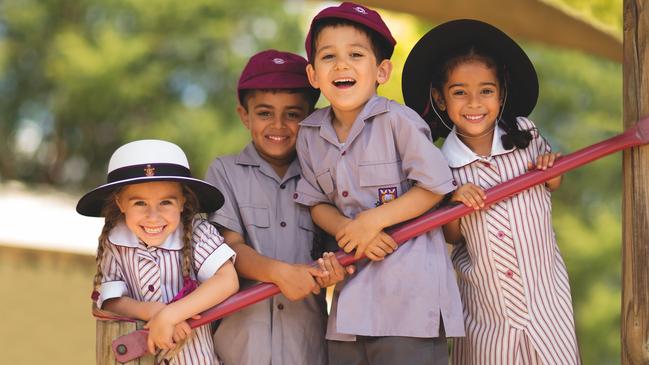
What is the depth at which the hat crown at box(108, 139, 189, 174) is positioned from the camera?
3355 mm

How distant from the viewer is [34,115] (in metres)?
18.5

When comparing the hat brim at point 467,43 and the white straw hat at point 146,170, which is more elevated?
the hat brim at point 467,43

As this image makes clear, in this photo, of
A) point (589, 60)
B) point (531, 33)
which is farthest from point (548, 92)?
point (531, 33)

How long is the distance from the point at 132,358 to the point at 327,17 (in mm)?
1282

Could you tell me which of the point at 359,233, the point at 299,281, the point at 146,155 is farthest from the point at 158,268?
the point at 359,233

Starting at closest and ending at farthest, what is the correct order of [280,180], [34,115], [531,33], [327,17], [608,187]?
1. [327,17]
2. [280,180]
3. [531,33]
4. [608,187]
5. [34,115]

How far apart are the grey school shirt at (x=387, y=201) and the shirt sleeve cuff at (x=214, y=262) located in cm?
39

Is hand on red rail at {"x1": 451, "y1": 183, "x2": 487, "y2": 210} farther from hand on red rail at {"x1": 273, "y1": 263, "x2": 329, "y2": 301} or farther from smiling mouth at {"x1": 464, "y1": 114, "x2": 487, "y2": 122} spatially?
hand on red rail at {"x1": 273, "y1": 263, "x2": 329, "y2": 301}

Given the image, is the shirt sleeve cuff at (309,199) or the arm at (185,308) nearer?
the arm at (185,308)

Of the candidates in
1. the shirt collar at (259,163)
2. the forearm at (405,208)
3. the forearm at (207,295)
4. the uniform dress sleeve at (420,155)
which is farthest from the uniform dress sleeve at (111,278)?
the uniform dress sleeve at (420,155)

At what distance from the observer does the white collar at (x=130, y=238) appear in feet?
11.1

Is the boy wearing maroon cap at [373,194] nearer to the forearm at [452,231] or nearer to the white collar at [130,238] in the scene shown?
the forearm at [452,231]

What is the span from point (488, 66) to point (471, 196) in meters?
0.52

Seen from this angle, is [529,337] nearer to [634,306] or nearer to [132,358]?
[634,306]
